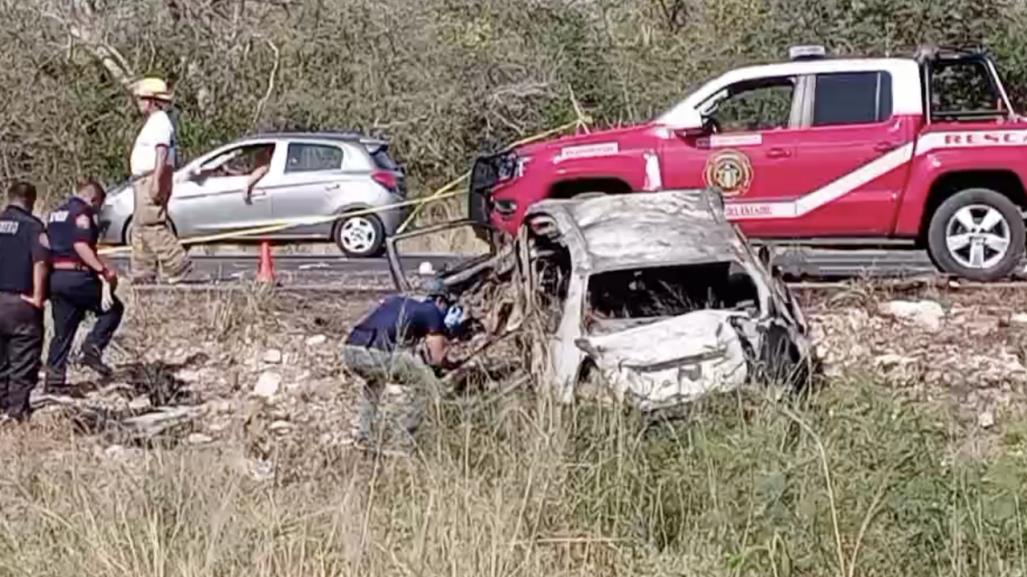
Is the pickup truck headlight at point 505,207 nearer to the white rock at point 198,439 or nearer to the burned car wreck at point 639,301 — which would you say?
the burned car wreck at point 639,301

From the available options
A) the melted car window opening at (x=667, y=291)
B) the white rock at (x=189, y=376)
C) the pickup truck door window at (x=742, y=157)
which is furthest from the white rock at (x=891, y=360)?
the white rock at (x=189, y=376)

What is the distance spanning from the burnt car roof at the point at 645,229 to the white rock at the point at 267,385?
2.85 meters

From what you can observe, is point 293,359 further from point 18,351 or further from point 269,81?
point 269,81

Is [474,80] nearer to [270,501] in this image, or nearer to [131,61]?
[131,61]

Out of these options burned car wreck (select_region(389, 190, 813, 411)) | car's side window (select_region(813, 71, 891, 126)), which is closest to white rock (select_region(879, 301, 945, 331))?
car's side window (select_region(813, 71, 891, 126))

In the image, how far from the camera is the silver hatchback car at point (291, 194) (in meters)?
21.1

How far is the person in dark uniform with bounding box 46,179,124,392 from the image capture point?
39.4 feet

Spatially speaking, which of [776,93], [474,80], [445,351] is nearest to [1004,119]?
[776,93]

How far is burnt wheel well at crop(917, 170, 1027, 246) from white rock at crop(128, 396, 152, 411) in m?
6.30

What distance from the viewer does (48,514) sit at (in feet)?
24.0

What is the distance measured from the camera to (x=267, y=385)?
1326 centimetres

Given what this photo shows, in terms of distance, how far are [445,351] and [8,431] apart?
280 cm

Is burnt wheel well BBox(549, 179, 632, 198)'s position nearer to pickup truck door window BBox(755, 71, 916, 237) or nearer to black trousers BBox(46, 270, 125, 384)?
pickup truck door window BBox(755, 71, 916, 237)

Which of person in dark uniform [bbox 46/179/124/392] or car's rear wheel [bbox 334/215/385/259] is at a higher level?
person in dark uniform [bbox 46/179/124/392]
